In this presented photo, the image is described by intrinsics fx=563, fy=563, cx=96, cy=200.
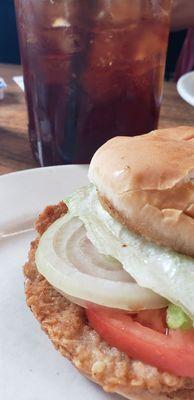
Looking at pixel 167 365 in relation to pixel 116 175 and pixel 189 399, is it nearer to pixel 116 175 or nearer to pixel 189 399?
pixel 189 399

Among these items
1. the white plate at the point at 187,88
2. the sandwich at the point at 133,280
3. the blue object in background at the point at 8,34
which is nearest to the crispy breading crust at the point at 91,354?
the sandwich at the point at 133,280

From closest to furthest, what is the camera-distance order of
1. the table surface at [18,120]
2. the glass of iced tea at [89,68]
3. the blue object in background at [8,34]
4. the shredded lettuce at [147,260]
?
the shredded lettuce at [147,260], the glass of iced tea at [89,68], the table surface at [18,120], the blue object in background at [8,34]

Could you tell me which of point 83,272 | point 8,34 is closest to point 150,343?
point 83,272

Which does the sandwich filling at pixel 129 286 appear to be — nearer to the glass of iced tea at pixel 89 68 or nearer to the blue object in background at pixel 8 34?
the glass of iced tea at pixel 89 68

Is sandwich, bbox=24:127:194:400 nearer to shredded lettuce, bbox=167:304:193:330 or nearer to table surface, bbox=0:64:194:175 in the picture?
shredded lettuce, bbox=167:304:193:330

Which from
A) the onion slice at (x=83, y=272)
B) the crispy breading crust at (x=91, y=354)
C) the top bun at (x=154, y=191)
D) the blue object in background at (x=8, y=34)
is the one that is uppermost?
the top bun at (x=154, y=191)

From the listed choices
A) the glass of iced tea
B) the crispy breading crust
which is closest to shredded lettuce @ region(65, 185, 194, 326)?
the crispy breading crust
